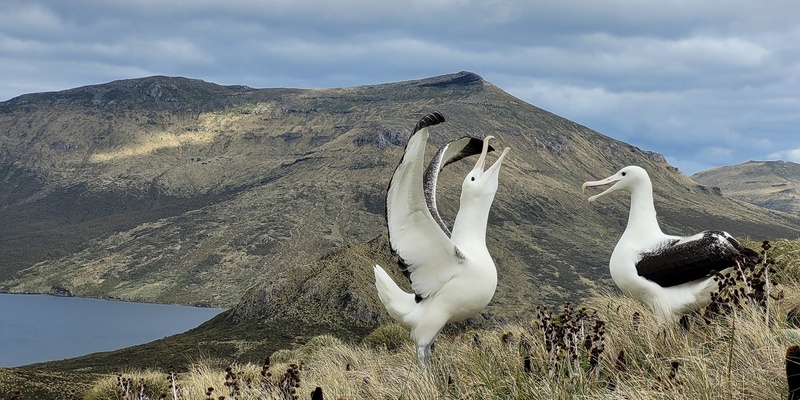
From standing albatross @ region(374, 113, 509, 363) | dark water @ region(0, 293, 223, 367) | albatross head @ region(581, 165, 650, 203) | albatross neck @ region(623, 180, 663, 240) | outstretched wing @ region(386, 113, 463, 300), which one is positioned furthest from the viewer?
dark water @ region(0, 293, 223, 367)

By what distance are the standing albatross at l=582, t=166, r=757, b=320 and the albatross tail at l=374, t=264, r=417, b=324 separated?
2261 millimetres

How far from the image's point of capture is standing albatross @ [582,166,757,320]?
6.54 metres

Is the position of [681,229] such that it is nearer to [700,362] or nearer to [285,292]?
[285,292]

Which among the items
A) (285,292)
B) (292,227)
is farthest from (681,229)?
(285,292)

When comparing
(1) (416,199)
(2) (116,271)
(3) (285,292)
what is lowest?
(2) (116,271)

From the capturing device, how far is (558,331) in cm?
483

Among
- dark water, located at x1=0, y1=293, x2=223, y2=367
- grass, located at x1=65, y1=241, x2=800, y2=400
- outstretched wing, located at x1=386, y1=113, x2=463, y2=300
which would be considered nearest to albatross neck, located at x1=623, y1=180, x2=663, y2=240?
grass, located at x1=65, y1=241, x2=800, y2=400

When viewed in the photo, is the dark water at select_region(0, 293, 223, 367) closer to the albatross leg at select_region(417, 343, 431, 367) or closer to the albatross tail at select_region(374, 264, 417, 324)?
the albatross tail at select_region(374, 264, 417, 324)

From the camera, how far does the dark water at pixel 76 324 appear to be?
10106 centimetres

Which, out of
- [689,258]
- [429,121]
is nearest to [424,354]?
[429,121]

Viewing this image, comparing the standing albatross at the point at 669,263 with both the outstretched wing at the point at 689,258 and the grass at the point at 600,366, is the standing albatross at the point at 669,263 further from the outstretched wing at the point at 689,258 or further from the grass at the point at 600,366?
the grass at the point at 600,366

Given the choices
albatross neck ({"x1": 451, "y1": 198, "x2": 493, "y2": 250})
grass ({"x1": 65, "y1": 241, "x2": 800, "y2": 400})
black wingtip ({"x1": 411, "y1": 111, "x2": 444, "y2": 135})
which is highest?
black wingtip ({"x1": 411, "y1": 111, "x2": 444, "y2": 135})

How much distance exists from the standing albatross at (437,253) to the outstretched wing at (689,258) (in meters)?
1.66

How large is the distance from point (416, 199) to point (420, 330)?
1503 millimetres
